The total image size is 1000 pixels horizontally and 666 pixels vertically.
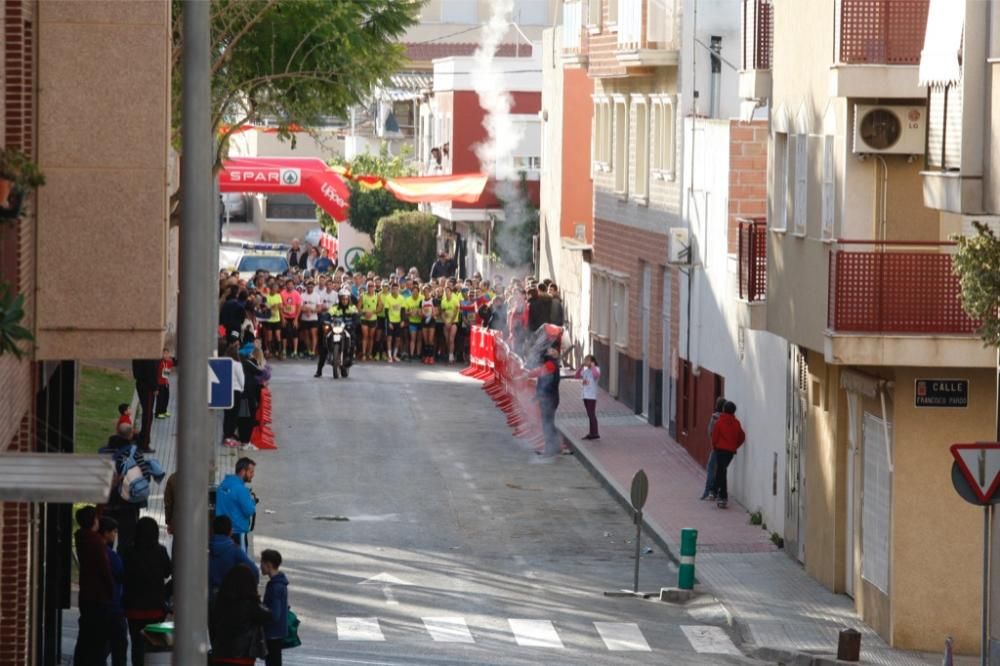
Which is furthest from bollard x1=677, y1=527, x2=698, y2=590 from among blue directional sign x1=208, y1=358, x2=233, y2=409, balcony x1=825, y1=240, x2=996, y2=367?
blue directional sign x1=208, y1=358, x2=233, y2=409

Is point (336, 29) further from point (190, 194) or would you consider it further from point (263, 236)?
point (263, 236)

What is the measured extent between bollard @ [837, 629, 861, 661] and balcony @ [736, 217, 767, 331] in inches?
256

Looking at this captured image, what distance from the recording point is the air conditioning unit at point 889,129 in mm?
22422

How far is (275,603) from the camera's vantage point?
56.7ft

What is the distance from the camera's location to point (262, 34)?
29500mm

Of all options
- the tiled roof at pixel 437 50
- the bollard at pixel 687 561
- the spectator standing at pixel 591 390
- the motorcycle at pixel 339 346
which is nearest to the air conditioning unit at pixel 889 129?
the bollard at pixel 687 561

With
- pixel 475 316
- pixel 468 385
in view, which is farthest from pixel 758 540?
pixel 475 316

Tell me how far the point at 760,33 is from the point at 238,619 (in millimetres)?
14203

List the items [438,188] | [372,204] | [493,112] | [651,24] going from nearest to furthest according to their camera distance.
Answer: [651,24] < [438,188] < [493,112] < [372,204]

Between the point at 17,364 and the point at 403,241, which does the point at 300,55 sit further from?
the point at 403,241

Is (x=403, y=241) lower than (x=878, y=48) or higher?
lower

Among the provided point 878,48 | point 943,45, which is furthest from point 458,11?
point 943,45

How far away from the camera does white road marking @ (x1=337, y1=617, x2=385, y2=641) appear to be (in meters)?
21.5

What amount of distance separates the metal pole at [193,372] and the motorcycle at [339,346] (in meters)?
31.9
